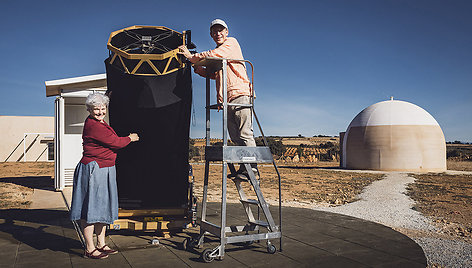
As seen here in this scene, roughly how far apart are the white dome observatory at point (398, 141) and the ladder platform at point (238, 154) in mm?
23109

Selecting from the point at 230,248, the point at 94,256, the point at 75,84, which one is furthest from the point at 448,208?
the point at 75,84

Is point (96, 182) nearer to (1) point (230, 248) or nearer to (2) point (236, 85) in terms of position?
(1) point (230, 248)

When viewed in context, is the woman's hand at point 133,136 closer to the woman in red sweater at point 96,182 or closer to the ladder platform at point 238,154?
the woman in red sweater at point 96,182

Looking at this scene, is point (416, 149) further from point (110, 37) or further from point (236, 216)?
point (110, 37)

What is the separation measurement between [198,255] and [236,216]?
2.37 m

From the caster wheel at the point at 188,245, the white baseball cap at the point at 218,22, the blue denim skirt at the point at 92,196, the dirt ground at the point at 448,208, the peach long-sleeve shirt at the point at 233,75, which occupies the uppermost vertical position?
the white baseball cap at the point at 218,22

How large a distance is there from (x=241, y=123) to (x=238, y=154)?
417 millimetres

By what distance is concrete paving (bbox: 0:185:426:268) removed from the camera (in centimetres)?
344

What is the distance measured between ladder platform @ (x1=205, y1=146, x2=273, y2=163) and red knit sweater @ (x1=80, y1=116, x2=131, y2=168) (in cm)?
95

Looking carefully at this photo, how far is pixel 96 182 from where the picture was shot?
Answer: 11.5 feet

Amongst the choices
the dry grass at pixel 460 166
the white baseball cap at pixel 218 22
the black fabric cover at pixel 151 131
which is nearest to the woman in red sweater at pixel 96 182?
the black fabric cover at pixel 151 131

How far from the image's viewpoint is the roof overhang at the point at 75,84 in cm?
958

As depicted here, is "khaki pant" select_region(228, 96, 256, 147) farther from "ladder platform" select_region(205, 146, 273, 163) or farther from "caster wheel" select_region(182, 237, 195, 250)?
"caster wheel" select_region(182, 237, 195, 250)

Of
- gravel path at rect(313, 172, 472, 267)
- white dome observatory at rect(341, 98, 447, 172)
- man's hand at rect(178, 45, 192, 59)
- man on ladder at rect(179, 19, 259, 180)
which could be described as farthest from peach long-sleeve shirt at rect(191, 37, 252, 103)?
white dome observatory at rect(341, 98, 447, 172)
